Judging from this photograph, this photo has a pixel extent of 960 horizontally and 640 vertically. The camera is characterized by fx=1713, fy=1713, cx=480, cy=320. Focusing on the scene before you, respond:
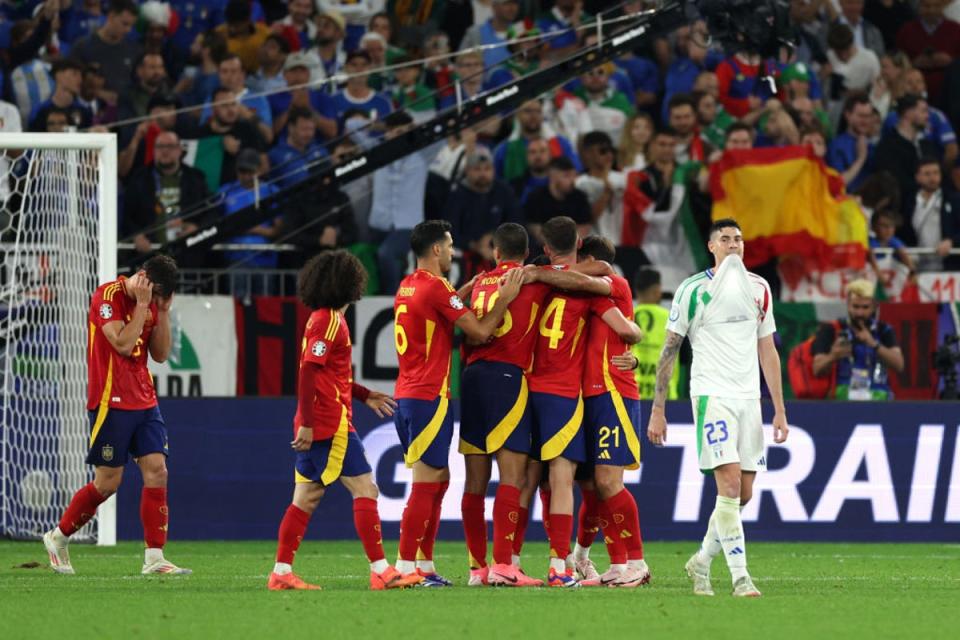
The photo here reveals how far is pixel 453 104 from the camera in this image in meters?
19.9

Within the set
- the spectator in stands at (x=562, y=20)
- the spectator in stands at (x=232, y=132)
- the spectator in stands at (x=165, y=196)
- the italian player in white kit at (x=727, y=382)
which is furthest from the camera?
the spectator in stands at (x=562, y=20)

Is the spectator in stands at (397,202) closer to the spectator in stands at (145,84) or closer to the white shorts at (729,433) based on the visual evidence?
the spectator in stands at (145,84)

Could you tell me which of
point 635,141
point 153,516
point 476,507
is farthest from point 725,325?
point 635,141

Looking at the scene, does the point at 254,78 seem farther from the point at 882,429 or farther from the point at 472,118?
the point at 882,429

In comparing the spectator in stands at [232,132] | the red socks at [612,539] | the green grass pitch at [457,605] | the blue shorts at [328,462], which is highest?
the spectator in stands at [232,132]

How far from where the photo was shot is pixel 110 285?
11859mm

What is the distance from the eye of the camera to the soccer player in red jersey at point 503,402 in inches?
424

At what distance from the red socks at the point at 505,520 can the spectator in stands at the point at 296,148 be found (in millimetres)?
8970

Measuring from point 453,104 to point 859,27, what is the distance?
5.70m

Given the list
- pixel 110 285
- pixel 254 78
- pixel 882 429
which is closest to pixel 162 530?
pixel 110 285

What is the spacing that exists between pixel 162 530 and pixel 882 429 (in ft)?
22.7

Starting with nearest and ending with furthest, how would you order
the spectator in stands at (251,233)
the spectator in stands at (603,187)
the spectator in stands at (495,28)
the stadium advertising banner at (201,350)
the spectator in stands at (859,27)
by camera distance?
1. the stadium advertising banner at (201,350)
2. the spectator in stands at (251,233)
3. the spectator in stands at (603,187)
4. the spectator in stands at (495,28)
5. the spectator in stands at (859,27)

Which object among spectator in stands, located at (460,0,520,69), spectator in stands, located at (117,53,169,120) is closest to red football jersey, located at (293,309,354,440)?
spectator in stands, located at (117,53,169,120)

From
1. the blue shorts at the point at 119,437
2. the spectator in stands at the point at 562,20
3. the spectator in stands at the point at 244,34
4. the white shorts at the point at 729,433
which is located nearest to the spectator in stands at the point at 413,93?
the spectator in stands at the point at 562,20
